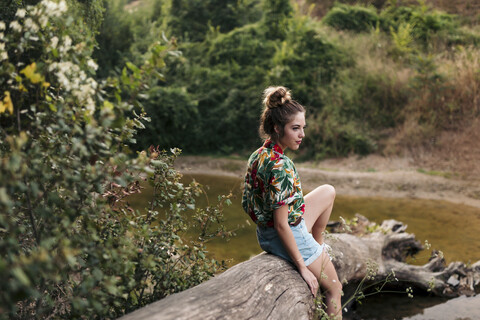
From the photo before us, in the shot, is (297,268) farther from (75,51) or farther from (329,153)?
(329,153)

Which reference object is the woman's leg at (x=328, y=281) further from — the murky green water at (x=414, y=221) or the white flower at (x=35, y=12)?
the white flower at (x=35, y=12)

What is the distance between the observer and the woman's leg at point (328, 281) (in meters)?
3.23

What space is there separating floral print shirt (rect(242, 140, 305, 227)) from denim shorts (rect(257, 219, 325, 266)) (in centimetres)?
7

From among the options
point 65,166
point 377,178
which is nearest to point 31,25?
point 65,166

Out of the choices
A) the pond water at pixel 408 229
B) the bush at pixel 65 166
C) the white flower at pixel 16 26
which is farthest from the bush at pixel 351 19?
the white flower at pixel 16 26

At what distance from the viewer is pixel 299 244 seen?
3.21 metres

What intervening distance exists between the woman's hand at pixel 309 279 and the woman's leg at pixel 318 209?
0.46 meters

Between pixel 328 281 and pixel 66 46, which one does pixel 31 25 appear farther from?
pixel 328 281

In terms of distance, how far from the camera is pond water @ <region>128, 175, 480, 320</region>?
468 centimetres

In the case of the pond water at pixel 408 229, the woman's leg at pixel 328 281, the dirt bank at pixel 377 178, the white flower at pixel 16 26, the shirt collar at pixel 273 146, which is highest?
the white flower at pixel 16 26

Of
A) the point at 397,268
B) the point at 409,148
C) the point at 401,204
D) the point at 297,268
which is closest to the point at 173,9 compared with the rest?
the point at 409,148

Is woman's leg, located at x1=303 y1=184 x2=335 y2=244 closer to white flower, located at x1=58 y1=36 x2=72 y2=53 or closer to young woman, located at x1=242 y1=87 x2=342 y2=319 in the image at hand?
young woman, located at x1=242 y1=87 x2=342 y2=319

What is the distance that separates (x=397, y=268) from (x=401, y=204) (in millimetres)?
3218

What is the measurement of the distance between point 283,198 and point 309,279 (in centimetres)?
59
